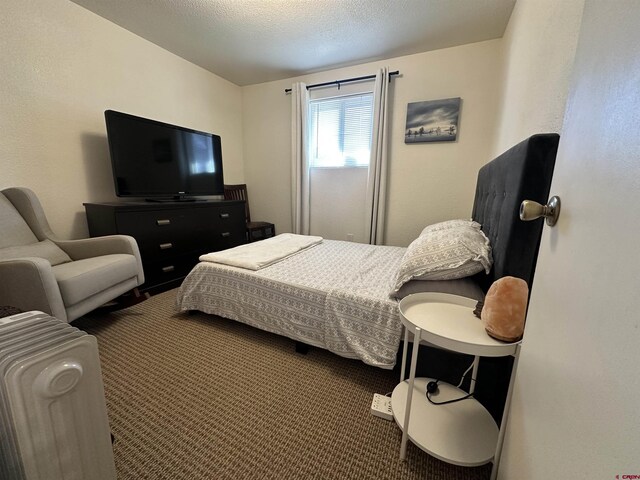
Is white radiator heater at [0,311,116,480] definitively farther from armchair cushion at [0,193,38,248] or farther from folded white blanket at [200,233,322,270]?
armchair cushion at [0,193,38,248]

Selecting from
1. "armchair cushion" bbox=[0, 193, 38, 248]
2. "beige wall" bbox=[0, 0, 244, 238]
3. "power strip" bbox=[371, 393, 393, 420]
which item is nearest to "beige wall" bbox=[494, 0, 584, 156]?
"power strip" bbox=[371, 393, 393, 420]

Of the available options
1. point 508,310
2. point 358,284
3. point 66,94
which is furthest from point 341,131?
point 508,310

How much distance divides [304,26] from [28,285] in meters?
2.79

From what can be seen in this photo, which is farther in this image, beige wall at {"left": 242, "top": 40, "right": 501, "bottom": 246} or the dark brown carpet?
beige wall at {"left": 242, "top": 40, "right": 501, "bottom": 246}

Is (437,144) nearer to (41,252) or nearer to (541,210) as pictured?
(541,210)

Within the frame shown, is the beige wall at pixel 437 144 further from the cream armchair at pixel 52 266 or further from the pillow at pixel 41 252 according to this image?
the pillow at pixel 41 252

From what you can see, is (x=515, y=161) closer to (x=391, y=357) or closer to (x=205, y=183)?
(x=391, y=357)

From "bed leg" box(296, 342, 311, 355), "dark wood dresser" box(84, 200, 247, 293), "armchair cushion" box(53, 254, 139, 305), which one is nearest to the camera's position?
"armchair cushion" box(53, 254, 139, 305)

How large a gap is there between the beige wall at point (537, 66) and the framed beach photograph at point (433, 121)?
0.57 meters

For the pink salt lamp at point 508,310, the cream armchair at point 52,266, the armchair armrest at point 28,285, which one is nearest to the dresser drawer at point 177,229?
the cream armchair at point 52,266

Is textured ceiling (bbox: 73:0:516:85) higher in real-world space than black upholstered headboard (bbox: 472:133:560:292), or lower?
higher

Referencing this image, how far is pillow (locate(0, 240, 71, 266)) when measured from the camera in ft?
5.49

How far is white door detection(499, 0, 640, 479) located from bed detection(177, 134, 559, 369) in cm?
46

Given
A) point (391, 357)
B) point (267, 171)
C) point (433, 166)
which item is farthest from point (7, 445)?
point (267, 171)
